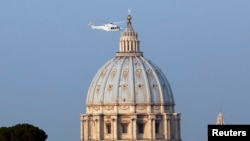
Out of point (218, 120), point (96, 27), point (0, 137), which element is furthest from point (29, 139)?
point (218, 120)

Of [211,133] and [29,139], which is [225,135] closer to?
[211,133]

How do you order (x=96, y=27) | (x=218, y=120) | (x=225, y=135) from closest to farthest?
(x=225, y=135), (x=96, y=27), (x=218, y=120)

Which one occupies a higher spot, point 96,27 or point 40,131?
point 96,27

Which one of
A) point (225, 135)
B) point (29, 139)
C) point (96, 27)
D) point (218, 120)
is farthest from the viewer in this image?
point (218, 120)

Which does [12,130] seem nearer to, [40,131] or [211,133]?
[40,131]

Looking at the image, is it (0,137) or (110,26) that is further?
(110,26)

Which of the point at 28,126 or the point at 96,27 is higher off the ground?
the point at 96,27
